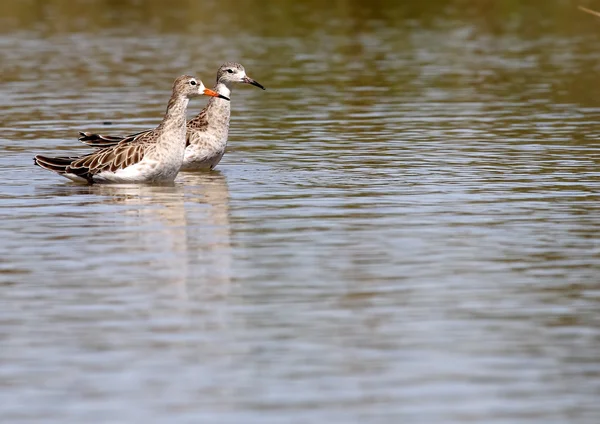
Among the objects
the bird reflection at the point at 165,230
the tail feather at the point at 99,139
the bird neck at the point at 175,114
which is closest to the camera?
the bird reflection at the point at 165,230

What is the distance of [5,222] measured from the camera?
16.3 m

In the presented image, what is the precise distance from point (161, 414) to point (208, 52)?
29152 millimetres

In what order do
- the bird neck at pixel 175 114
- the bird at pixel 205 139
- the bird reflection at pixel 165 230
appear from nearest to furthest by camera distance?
the bird reflection at pixel 165 230
the bird neck at pixel 175 114
the bird at pixel 205 139

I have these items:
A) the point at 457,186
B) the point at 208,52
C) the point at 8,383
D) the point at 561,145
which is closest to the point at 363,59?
the point at 208,52

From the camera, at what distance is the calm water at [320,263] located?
32.1ft

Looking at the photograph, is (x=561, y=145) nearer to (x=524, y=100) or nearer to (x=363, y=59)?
(x=524, y=100)

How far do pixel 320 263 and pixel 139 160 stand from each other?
5797 mm

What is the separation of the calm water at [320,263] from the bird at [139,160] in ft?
0.94

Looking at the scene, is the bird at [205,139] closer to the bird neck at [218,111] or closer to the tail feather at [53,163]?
the bird neck at [218,111]

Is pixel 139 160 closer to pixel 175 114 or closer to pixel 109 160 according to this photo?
pixel 109 160

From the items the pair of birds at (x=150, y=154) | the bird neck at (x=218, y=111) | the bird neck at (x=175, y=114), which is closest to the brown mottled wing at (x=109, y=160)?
the pair of birds at (x=150, y=154)

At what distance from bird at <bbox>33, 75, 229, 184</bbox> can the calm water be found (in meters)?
0.29

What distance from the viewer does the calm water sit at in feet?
32.1

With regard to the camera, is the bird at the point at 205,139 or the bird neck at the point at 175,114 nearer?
the bird neck at the point at 175,114
